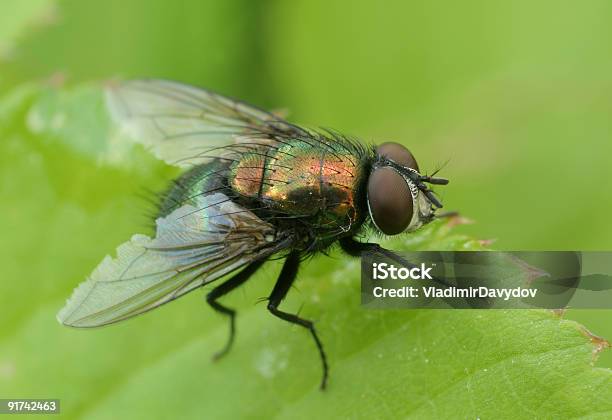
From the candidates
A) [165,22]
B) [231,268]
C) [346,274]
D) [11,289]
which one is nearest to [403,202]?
[346,274]

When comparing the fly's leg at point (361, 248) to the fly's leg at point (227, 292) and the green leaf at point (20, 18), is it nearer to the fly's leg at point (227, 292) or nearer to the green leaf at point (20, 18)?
the fly's leg at point (227, 292)

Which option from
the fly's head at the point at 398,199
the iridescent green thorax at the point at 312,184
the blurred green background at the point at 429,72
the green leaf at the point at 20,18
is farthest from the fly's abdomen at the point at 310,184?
the green leaf at the point at 20,18

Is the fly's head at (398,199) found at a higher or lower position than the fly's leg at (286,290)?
higher

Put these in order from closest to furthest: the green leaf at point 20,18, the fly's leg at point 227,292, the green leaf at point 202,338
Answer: the green leaf at point 202,338
the fly's leg at point 227,292
the green leaf at point 20,18

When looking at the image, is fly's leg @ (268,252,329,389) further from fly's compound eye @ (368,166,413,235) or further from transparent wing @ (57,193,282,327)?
fly's compound eye @ (368,166,413,235)

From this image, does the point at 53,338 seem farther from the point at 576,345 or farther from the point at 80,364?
the point at 576,345

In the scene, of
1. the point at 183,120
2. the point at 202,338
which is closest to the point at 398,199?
the point at 202,338

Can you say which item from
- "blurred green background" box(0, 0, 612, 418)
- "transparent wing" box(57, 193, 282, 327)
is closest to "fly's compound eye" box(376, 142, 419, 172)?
"transparent wing" box(57, 193, 282, 327)
